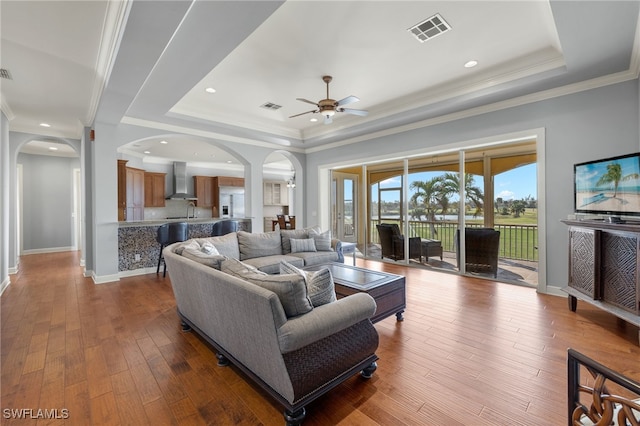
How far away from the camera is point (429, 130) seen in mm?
5254

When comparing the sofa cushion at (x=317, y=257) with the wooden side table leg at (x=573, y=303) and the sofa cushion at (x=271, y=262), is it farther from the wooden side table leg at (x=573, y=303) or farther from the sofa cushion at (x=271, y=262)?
the wooden side table leg at (x=573, y=303)

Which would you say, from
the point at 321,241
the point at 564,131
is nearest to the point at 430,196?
the point at 564,131

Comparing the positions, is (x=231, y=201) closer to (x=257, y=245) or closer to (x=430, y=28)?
(x=257, y=245)

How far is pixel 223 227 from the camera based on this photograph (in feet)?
19.1

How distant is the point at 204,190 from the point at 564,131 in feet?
31.9

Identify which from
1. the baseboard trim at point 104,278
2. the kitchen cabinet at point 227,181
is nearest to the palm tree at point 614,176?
the baseboard trim at point 104,278

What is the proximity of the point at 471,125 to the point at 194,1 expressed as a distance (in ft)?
14.3

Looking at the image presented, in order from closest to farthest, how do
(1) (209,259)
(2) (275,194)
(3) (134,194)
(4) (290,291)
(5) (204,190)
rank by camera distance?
(4) (290,291) < (1) (209,259) < (3) (134,194) < (5) (204,190) < (2) (275,194)

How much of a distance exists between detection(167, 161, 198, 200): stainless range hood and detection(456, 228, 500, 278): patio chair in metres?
8.27

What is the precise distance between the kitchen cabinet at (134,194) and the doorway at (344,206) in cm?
542

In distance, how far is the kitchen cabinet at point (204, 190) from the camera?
988cm

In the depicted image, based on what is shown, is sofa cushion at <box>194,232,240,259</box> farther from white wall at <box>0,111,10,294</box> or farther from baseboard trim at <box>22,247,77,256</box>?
baseboard trim at <box>22,247,77,256</box>

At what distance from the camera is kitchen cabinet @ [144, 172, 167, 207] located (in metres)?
8.71

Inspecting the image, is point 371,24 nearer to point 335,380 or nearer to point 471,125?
point 471,125
